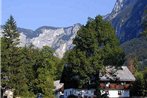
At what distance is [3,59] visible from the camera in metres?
91.8

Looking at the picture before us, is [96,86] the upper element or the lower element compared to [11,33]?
lower

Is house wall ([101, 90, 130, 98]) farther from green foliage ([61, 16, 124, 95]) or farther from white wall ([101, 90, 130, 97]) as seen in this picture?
green foliage ([61, 16, 124, 95])

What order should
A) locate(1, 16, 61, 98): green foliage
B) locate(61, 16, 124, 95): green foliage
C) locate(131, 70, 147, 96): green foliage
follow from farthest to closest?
1. locate(131, 70, 147, 96): green foliage
2. locate(1, 16, 61, 98): green foliage
3. locate(61, 16, 124, 95): green foliage

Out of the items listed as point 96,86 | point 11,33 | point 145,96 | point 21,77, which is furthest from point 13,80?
point 145,96

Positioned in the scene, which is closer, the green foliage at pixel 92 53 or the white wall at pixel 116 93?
the green foliage at pixel 92 53

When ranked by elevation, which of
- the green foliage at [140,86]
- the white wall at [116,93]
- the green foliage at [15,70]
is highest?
the green foliage at [15,70]

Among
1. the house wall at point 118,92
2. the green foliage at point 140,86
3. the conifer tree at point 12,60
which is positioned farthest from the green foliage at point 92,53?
the house wall at point 118,92

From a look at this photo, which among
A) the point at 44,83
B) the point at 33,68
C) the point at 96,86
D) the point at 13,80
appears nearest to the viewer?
the point at 96,86

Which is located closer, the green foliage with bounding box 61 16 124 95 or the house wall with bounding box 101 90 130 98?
the green foliage with bounding box 61 16 124 95

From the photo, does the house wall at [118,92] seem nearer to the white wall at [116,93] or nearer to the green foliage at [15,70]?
the white wall at [116,93]

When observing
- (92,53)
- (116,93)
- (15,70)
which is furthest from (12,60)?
(116,93)

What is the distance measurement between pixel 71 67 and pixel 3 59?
15799 mm

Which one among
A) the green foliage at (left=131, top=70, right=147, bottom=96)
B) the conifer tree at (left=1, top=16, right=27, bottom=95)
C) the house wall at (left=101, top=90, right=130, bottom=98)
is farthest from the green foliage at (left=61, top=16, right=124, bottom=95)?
the house wall at (left=101, top=90, right=130, bottom=98)

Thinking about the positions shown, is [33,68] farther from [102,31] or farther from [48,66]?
[102,31]
